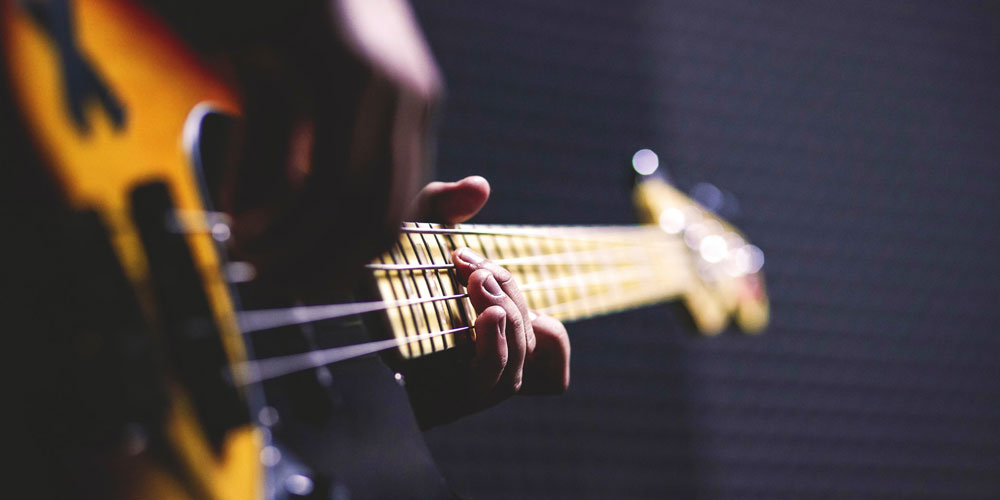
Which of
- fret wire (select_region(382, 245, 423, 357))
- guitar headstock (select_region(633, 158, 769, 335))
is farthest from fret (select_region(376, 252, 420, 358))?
guitar headstock (select_region(633, 158, 769, 335))

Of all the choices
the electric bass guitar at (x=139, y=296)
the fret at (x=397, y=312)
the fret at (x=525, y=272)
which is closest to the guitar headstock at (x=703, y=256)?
the fret at (x=525, y=272)

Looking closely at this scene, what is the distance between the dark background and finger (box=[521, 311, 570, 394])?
112 centimetres

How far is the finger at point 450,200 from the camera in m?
0.66

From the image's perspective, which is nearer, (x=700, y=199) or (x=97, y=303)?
(x=97, y=303)

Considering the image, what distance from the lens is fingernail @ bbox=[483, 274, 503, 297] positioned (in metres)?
0.59

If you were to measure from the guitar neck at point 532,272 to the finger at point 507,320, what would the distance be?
0.03 m

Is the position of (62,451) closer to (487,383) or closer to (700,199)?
(487,383)

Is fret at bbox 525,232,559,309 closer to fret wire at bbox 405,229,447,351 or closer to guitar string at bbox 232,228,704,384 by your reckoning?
guitar string at bbox 232,228,704,384

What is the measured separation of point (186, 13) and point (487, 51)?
180 cm

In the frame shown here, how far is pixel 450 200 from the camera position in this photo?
2.17ft

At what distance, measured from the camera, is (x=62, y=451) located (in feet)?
1.01

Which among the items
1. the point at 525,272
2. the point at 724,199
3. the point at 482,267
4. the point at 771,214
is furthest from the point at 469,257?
the point at 771,214

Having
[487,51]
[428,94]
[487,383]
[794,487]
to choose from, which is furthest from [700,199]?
[428,94]

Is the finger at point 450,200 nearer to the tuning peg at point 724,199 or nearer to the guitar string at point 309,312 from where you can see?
the guitar string at point 309,312
